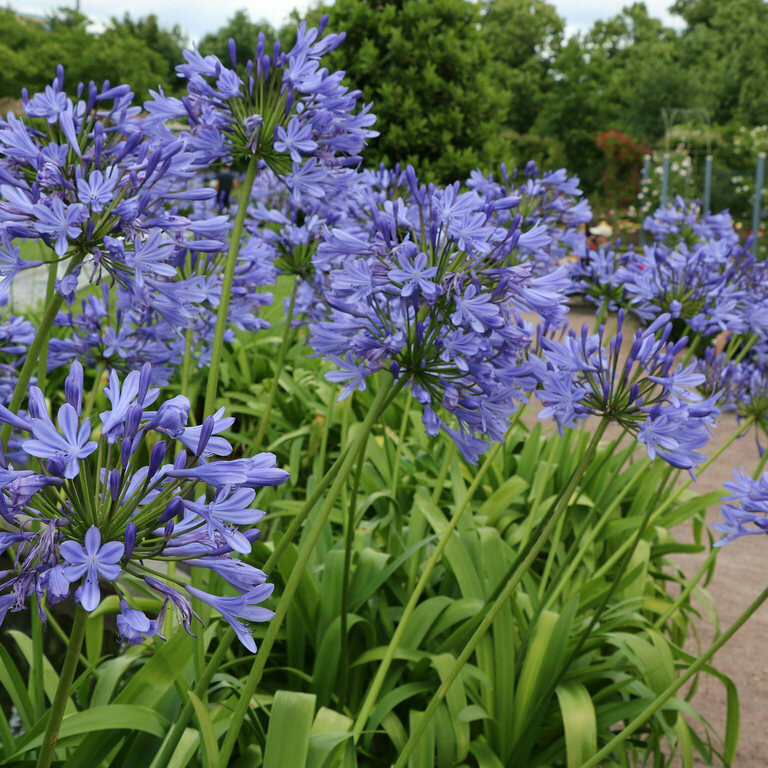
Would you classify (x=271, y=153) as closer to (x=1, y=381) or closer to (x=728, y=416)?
(x=1, y=381)

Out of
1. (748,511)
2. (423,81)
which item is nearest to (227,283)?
(748,511)

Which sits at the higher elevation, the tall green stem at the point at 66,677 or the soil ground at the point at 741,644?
the tall green stem at the point at 66,677

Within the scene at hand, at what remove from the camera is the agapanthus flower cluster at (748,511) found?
1.81 meters

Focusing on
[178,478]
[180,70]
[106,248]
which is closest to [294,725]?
[178,478]

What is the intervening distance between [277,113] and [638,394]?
1.18 meters

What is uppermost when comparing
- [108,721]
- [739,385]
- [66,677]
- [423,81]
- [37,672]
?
[423,81]

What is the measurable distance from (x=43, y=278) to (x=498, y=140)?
5.63m

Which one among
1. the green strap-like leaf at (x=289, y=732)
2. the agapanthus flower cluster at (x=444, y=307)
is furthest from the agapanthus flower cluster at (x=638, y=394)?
the green strap-like leaf at (x=289, y=732)

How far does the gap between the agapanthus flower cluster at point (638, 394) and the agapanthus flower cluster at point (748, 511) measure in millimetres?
130

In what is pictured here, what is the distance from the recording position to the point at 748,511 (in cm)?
186

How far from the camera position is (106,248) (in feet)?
5.52

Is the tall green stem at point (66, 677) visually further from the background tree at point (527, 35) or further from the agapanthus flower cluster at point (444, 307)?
the background tree at point (527, 35)

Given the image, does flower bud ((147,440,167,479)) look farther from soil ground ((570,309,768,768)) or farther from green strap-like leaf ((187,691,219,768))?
soil ground ((570,309,768,768))

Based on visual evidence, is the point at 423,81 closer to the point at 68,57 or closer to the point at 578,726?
the point at 578,726
